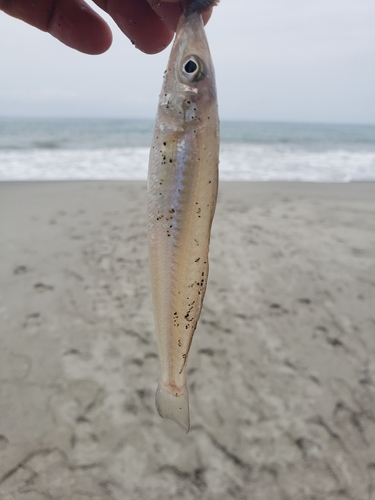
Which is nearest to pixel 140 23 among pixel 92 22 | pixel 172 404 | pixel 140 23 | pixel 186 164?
pixel 140 23

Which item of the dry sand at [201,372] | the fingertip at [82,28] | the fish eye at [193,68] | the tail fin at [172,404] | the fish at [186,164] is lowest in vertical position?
the dry sand at [201,372]

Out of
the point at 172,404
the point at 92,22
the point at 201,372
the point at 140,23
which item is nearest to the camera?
the point at 172,404

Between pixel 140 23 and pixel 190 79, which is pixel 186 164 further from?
pixel 140 23

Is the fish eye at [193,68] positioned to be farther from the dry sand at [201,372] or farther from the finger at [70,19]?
the dry sand at [201,372]

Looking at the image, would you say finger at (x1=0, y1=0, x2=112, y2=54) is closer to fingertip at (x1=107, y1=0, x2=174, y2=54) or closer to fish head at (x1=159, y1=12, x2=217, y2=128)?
fingertip at (x1=107, y1=0, x2=174, y2=54)

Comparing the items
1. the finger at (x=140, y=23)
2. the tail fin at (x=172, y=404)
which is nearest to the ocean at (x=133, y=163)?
the finger at (x=140, y=23)

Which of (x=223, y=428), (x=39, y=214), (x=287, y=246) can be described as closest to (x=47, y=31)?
(x=223, y=428)
